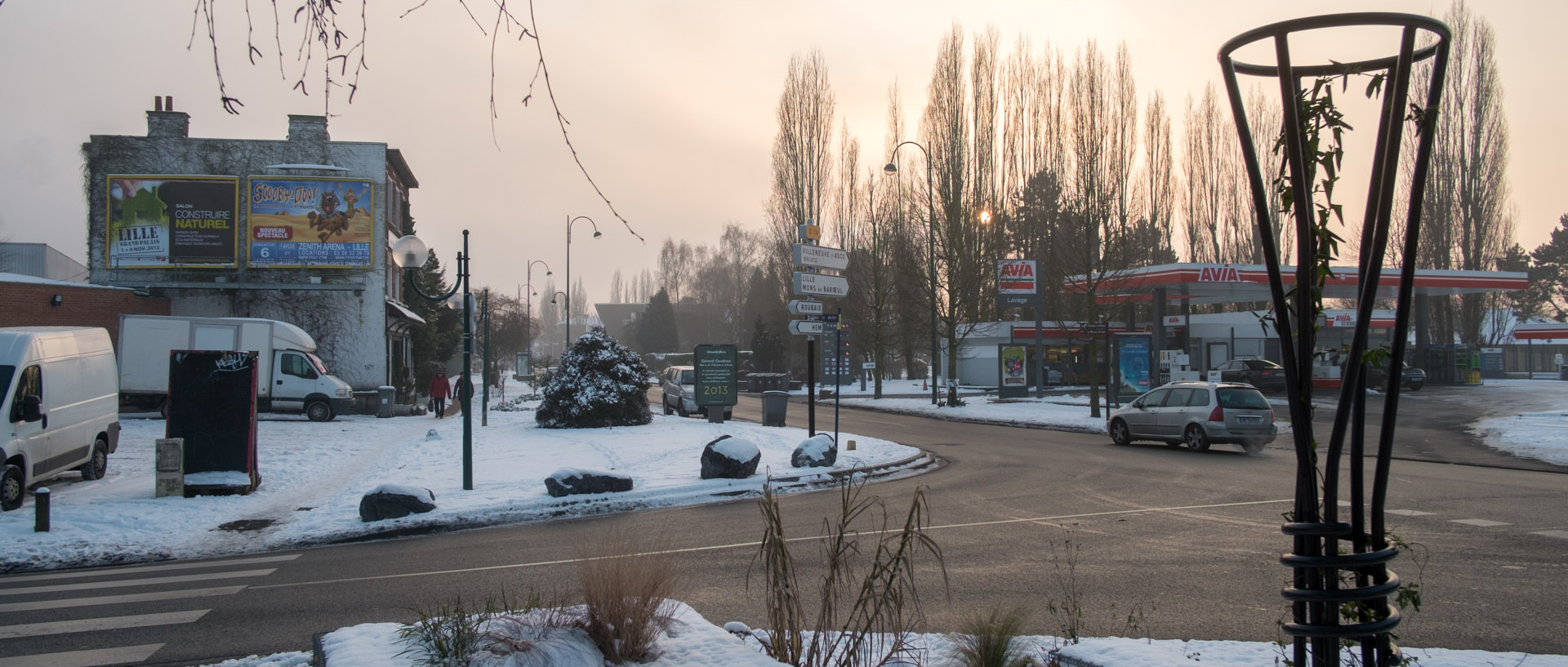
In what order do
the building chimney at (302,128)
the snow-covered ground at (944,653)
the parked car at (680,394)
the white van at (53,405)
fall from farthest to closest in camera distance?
the building chimney at (302,128)
the parked car at (680,394)
the white van at (53,405)
the snow-covered ground at (944,653)

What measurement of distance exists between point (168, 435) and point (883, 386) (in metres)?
47.7

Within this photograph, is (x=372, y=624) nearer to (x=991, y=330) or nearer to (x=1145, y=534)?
(x=1145, y=534)

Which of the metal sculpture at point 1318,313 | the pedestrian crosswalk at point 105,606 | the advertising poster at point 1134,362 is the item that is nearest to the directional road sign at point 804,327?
the pedestrian crosswalk at point 105,606

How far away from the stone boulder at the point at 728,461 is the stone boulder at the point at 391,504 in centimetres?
412

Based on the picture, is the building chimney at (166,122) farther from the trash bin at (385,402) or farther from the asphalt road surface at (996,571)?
the asphalt road surface at (996,571)

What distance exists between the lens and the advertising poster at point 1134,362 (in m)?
32.2

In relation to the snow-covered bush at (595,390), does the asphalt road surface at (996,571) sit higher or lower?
lower

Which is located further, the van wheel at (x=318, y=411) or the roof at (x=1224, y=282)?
the roof at (x=1224, y=282)

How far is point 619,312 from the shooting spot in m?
128

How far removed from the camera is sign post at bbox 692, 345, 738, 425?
24.6m

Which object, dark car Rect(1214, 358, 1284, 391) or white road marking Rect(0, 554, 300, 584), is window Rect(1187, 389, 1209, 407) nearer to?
white road marking Rect(0, 554, 300, 584)

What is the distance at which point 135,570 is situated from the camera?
28.8 feet

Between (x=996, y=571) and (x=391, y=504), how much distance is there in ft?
24.4

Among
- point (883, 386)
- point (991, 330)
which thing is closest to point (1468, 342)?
point (991, 330)
